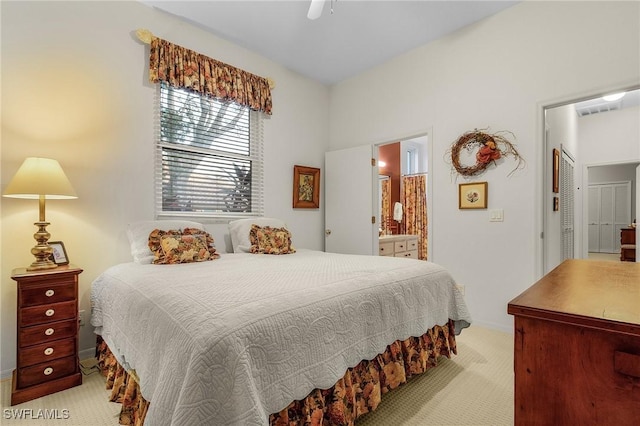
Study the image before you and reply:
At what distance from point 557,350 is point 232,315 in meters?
1.02

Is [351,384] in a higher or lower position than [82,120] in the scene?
lower

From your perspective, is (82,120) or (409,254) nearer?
(82,120)

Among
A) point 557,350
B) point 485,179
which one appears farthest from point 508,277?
point 557,350

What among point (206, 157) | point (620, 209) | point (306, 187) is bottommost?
point (620, 209)

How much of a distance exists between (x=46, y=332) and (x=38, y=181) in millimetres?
942

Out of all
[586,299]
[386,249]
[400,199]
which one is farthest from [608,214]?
[586,299]

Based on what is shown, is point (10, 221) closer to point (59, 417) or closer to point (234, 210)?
point (59, 417)

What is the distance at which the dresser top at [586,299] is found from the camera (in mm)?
805

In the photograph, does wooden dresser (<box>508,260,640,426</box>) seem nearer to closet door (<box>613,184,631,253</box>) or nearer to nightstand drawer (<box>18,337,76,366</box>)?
nightstand drawer (<box>18,337,76,366</box>)

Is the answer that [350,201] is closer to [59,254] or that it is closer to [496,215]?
[496,215]

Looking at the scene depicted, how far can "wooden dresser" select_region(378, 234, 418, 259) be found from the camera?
4614 mm

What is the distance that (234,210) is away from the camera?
3.54m

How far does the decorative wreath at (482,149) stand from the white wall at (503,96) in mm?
70

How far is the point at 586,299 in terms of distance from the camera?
97cm
